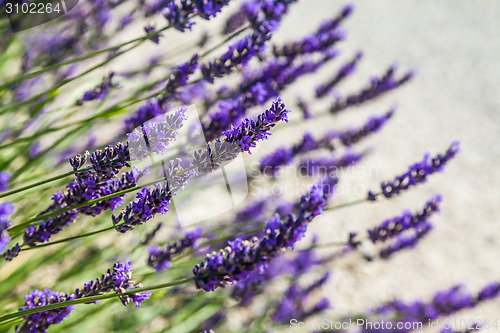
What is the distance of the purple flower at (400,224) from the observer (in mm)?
2145

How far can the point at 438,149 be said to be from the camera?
632cm

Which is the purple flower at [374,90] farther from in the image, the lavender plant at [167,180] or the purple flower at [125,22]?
the purple flower at [125,22]

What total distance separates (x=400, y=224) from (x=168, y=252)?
1.22 metres

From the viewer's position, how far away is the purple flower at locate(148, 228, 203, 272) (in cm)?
181

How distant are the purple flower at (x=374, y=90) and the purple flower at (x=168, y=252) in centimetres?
150

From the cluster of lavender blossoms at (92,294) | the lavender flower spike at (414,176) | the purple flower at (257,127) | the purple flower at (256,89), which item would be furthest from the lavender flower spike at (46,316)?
the lavender flower spike at (414,176)

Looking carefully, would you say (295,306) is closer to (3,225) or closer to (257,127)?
(257,127)

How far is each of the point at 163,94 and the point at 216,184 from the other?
1.41m

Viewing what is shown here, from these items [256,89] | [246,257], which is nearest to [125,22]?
[256,89]

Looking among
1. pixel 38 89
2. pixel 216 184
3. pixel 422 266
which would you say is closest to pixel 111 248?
pixel 216 184

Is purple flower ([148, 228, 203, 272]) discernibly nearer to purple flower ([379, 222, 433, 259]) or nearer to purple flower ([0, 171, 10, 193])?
purple flower ([0, 171, 10, 193])

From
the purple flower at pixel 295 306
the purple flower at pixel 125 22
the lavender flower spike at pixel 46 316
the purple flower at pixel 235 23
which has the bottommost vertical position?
the purple flower at pixel 295 306

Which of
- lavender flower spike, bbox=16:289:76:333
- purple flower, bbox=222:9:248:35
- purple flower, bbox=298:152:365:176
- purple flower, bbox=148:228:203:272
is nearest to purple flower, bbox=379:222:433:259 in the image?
purple flower, bbox=298:152:365:176

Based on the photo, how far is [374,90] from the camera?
2.92 meters
